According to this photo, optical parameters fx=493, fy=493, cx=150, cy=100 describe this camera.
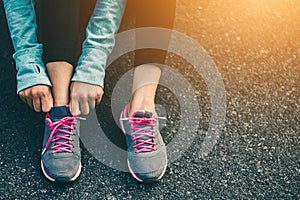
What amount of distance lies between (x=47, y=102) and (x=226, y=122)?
1.55ft

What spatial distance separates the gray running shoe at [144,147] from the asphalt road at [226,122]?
0.04 meters

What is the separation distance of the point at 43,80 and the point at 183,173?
0.40m

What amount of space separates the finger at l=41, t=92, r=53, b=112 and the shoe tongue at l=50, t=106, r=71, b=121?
1cm

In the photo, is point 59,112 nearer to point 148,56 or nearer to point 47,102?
point 47,102

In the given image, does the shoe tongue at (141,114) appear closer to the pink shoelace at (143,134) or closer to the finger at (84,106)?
the pink shoelace at (143,134)

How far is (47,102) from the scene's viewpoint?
1125 millimetres

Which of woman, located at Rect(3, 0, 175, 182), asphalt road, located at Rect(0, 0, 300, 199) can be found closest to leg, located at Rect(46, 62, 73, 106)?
woman, located at Rect(3, 0, 175, 182)

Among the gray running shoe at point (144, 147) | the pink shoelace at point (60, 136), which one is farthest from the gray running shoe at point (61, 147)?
the gray running shoe at point (144, 147)

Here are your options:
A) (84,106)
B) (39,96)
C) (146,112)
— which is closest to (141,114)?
(146,112)

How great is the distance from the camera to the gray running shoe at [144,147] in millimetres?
1146

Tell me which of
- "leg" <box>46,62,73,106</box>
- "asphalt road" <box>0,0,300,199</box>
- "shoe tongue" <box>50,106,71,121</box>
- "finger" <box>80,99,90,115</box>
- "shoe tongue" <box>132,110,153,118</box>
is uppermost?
"leg" <box>46,62,73,106</box>

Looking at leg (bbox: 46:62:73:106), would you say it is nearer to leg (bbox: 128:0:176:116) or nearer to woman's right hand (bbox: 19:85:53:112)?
woman's right hand (bbox: 19:85:53:112)

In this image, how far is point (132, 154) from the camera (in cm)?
117

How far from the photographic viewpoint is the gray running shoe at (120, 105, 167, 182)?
1.15 metres
